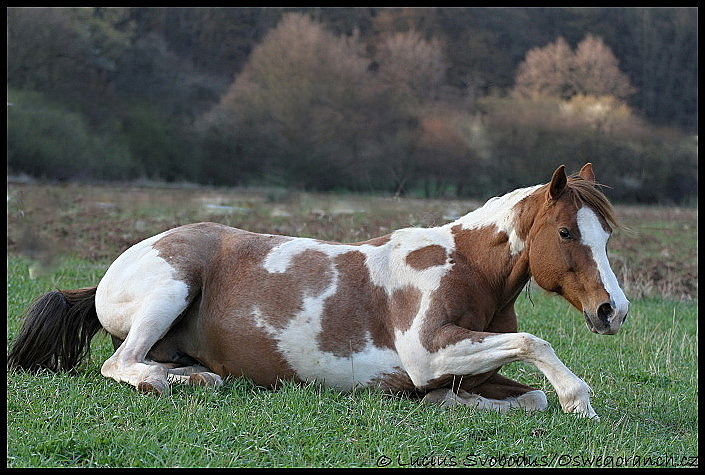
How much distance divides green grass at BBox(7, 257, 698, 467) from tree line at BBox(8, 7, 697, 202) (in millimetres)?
14050

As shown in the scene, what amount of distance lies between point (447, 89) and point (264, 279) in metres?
17.4

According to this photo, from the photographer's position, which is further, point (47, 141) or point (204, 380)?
point (47, 141)

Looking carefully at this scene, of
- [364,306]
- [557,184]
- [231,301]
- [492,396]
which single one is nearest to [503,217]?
[557,184]

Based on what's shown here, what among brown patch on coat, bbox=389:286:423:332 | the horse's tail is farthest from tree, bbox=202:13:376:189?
brown patch on coat, bbox=389:286:423:332

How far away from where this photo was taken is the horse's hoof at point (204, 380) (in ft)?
16.6

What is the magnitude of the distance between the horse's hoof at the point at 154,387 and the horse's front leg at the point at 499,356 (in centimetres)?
173

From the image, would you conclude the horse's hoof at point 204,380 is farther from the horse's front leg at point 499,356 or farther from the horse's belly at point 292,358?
the horse's front leg at point 499,356

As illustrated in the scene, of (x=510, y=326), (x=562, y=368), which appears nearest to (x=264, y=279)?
(x=510, y=326)

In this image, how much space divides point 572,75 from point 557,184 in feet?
52.1

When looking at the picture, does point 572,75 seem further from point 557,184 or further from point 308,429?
point 308,429

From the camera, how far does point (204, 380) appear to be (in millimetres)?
5082

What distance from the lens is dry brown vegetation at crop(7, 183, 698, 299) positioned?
12431 millimetres

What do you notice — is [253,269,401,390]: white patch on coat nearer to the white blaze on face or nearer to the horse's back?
the horse's back

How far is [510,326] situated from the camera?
215 inches
